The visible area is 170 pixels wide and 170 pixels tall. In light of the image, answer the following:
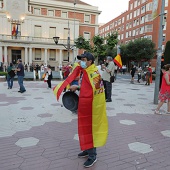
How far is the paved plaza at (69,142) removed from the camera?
9.30 ft

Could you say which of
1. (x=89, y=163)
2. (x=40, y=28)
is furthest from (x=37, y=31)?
(x=89, y=163)

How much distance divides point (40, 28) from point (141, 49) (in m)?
21.9

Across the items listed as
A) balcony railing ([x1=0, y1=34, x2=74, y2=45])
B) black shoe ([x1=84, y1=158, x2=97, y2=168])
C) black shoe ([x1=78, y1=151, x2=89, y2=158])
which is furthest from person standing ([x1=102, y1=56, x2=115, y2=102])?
balcony railing ([x1=0, y1=34, x2=74, y2=45])

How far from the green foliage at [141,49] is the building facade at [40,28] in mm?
10650

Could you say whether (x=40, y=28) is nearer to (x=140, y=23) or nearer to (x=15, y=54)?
(x=15, y=54)

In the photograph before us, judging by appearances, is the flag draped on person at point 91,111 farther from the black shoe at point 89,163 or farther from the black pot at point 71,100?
the black pot at point 71,100

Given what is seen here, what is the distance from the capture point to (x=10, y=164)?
2775 mm

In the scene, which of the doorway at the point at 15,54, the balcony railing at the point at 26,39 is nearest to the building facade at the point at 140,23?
the balcony railing at the point at 26,39

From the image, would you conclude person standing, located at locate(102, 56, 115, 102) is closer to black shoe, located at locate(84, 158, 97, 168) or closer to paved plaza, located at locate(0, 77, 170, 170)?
paved plaza, located at locate(0, 77, 170, 170)

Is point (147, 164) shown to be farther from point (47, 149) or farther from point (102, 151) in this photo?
point (47, 149)

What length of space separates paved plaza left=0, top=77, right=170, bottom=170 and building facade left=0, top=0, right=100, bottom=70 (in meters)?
29.4

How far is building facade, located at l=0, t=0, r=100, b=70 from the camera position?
3566cm

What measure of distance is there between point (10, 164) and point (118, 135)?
7.53 ft

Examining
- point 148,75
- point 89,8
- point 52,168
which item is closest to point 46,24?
point 89,8
